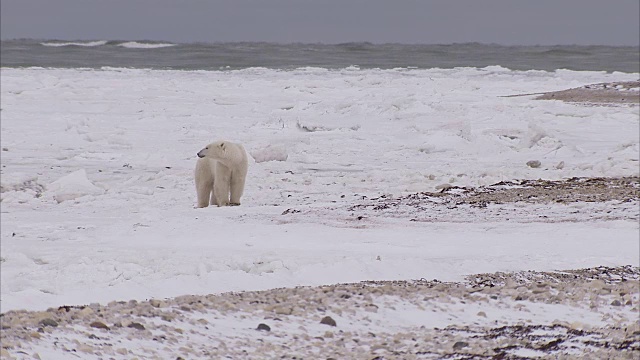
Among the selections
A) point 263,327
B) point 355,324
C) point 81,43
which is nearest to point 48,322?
point 263,327

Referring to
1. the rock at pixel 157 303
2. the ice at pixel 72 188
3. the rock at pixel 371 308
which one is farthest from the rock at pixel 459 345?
the ice at pixel 72 188

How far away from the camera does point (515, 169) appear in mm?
9828

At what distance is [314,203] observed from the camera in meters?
8.12

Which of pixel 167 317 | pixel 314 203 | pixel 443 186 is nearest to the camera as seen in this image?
pixel 167 317

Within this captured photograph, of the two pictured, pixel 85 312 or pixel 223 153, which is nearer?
pixel 85 312

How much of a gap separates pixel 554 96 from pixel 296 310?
577 inches

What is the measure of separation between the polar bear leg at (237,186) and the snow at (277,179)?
29cm

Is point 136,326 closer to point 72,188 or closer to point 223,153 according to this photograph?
point 223,153

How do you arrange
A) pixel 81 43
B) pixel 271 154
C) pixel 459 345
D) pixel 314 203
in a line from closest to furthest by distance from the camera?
pixel 459 345, pixel 314 203, pixel 271 154, pixel 81 43

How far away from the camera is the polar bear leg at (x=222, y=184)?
7.95 metres

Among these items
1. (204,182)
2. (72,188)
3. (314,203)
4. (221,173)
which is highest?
(221,173)

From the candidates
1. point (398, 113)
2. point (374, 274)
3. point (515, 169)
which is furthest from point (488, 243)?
point (398, 113)

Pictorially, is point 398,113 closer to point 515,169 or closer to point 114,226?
point 515,169

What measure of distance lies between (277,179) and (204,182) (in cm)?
141
